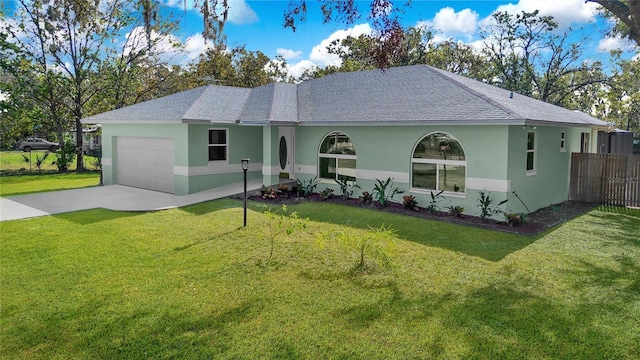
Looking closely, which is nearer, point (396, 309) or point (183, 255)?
point (396, 309)

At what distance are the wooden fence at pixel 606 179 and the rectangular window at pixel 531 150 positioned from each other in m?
3.99

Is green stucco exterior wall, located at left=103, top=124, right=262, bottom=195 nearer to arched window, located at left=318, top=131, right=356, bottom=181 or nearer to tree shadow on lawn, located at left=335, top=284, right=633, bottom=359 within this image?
arched window, located at left=318, top=131, right=356, bottom=181

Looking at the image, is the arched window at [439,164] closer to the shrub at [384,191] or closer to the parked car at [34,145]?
the shrub at [384,191]

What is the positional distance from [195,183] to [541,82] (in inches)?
1495

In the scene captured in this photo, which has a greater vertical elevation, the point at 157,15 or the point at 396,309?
the point at 157,15

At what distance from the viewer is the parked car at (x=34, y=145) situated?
4056 cm

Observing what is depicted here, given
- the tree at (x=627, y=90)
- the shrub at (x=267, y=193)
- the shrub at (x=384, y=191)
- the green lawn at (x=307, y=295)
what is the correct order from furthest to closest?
1. the tree at (x=627, y=90)
2. the shrub at (x=267, y=193)
3. the shrub at (x=384, y=191)
4. the green lawn at (x=307, y=295)

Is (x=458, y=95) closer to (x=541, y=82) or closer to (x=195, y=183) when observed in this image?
(x=195, y=183)

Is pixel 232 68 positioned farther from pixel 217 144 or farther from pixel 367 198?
pixel 367 198

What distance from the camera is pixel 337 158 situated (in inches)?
591

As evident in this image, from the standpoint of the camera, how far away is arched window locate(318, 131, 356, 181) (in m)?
14.7

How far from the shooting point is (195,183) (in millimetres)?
15141

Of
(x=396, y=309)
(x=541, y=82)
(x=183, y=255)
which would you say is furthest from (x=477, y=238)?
(x=541, y=82)

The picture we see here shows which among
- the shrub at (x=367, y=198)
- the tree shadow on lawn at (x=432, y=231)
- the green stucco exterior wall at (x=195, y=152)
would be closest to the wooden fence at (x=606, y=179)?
the tree shadow on lawn at (x=432, y=231)
